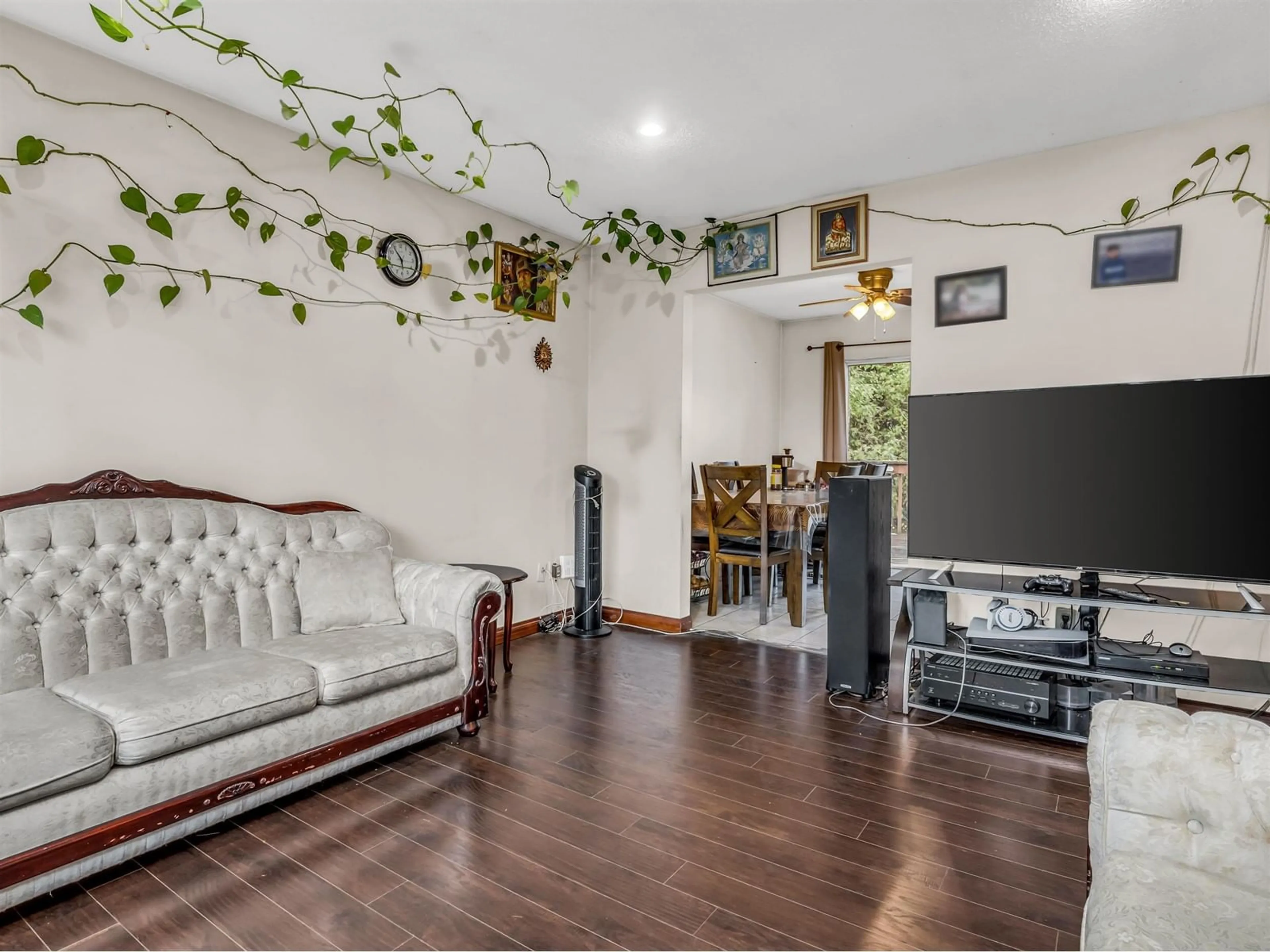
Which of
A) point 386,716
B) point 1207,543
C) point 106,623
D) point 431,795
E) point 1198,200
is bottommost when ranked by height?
point 431,795

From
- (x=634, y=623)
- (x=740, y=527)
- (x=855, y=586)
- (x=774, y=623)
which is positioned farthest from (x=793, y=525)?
(x=855, y=586)

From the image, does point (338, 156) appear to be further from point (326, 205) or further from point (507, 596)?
point (507, 596)

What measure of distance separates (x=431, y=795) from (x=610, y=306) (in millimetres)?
3383

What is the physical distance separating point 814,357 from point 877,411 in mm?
920

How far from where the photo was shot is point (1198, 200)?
3049mm

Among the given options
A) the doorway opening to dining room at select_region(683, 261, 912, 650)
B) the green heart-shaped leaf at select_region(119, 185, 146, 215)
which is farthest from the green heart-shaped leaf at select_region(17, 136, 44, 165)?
the doorway opening to dining room at select_region(683, 261, 912, 650)

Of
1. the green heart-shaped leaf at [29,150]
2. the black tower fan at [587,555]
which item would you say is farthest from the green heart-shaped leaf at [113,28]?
the black tower fan at [587,555]

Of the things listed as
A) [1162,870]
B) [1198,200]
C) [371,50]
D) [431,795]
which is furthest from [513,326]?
[1162,870]

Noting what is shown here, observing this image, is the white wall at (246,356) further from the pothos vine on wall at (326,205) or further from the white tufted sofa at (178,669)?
the white tufted sofa at (178,669)

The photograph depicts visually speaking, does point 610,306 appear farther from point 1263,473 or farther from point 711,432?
point 1263,473

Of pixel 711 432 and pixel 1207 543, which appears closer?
pixel 1207 543

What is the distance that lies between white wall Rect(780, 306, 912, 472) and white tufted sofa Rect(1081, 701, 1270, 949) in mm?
6287

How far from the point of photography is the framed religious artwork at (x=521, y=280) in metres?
4.25

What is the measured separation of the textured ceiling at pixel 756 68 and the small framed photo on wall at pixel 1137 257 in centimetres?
46
